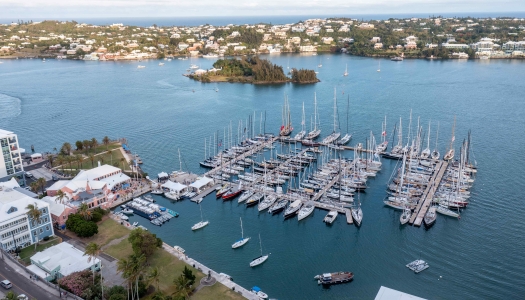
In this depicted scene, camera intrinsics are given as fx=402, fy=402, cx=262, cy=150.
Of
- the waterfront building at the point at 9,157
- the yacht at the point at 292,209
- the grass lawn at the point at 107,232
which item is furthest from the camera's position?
the waterfront building at the point at 9,157

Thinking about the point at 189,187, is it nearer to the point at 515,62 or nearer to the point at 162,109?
the point at 162,109

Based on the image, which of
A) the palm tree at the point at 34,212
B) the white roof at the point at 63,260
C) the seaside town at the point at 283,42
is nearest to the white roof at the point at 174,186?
the palm tree at the point at 34,212

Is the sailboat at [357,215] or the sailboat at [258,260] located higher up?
the sailboat at [357,215]

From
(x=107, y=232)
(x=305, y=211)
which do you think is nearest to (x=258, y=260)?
(x=305, y=211)

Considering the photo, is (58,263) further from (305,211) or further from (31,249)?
(305,211)

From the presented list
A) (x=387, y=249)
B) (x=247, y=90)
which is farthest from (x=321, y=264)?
(x=247, y=90)

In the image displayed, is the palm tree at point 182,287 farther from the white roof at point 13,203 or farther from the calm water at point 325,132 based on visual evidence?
the white roof at point 13,203
